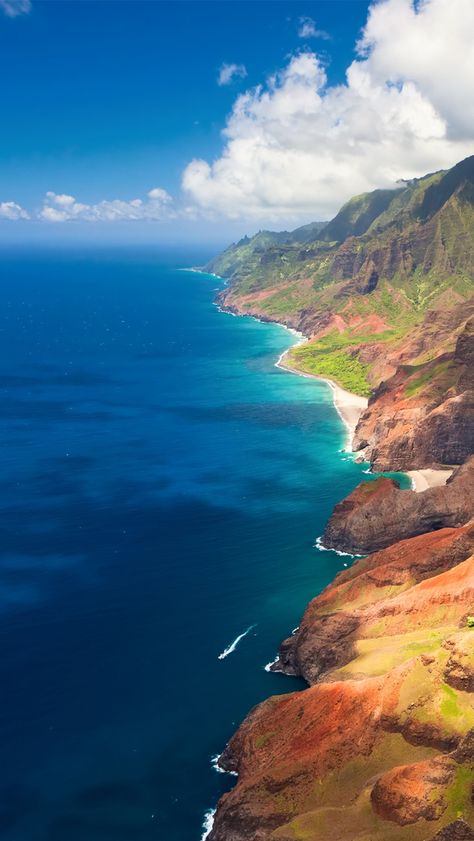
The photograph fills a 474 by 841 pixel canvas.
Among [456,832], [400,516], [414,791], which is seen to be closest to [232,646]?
[414,791]

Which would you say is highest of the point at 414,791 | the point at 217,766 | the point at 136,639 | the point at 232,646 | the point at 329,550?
the point at 414,791

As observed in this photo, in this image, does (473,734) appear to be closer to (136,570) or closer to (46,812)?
(46,812)

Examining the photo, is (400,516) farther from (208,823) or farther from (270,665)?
(208,823)

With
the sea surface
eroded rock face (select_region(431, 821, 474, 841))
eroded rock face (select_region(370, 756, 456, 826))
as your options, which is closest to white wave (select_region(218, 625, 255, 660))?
the sea surface

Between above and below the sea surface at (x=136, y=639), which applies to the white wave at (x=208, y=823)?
below

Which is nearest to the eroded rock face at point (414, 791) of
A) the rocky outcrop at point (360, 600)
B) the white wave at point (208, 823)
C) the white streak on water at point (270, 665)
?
the white wave at point (208, 823)

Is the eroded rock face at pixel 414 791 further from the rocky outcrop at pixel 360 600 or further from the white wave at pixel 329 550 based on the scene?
the white wave at pixel 329 550
